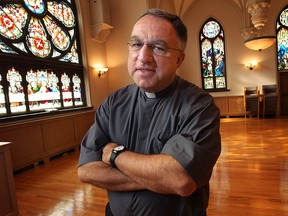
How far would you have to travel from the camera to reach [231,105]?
365 inches

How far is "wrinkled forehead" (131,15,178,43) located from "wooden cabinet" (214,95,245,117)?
8819 millimetres

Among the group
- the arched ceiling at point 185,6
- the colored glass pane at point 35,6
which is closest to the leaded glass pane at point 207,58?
the arched ceiling at point 185,6

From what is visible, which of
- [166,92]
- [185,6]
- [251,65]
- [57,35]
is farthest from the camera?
[185,6]

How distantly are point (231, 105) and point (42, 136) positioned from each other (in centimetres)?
762

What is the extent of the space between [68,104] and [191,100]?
5329mm

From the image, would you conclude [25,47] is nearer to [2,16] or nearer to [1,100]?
[2,16]

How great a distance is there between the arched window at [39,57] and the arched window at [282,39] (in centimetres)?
790

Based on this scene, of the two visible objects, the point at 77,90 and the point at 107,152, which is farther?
the point at 77,90

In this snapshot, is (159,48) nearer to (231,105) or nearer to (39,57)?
(39,57)

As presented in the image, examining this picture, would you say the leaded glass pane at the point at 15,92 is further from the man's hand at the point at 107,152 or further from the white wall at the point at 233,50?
the man's hand at the point at 107,152

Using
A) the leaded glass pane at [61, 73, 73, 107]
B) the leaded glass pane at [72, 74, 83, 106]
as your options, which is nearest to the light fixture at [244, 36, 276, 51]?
the leaded glass pane at [72, 74, 83, 106]

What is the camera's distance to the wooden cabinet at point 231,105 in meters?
9.15

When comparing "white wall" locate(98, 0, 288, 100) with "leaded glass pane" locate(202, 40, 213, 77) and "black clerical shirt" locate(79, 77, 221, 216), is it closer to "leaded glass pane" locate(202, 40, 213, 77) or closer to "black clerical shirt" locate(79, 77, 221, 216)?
"leaded glass pane" locate(202, 40, 213, 77)

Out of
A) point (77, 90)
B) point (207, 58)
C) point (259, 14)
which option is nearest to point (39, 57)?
point (77, 90)
